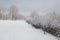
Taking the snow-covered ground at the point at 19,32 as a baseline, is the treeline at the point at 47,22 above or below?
above

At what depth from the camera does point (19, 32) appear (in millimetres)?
2162

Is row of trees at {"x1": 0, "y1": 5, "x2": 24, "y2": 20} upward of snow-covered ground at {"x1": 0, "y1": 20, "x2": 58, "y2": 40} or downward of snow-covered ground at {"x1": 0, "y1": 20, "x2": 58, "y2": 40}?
upward

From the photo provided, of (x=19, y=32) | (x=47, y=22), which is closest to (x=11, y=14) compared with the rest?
(x=19, y=32)

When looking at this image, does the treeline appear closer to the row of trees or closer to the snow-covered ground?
the snow-covered ground

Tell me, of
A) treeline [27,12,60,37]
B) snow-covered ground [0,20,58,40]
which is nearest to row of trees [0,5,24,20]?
snow-covered ground [0,20,58,40]

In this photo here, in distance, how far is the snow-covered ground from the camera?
2.12 metres

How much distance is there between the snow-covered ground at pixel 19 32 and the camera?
212 centimetres

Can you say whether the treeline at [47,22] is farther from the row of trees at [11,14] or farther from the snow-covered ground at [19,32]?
the row of trees at [11,14]

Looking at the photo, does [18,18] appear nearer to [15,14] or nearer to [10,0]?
[15,14]

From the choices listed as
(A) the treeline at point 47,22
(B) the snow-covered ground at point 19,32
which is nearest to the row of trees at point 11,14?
(B) the snow-covered ground at point 19,32

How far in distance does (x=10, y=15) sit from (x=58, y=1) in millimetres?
822

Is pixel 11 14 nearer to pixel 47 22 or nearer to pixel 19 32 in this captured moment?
pixel 19 32

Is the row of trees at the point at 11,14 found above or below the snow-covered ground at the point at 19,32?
above

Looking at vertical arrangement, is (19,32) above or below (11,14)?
below
